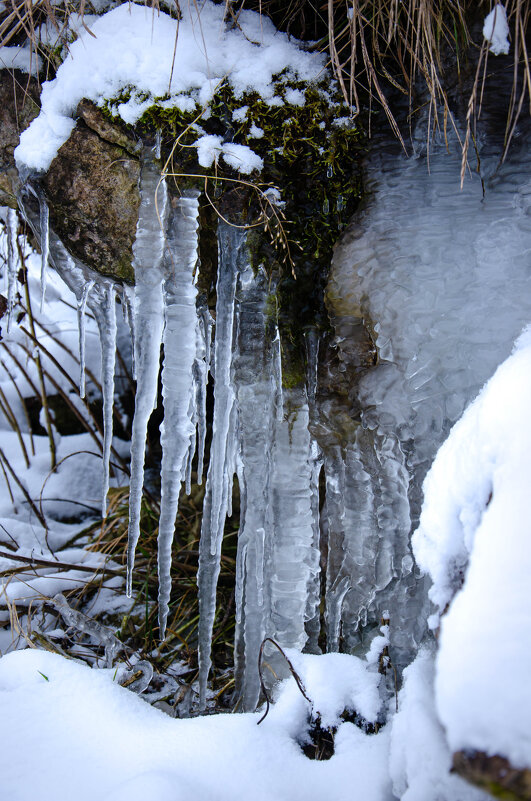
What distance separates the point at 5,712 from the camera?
1.26 metres

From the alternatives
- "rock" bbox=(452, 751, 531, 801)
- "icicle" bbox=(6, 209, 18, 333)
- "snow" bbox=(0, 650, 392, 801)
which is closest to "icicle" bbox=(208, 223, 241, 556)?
"snow" bbox=(0, 650, 392, 801)

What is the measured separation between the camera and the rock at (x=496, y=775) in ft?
2.01

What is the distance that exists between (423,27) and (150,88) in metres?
0.74

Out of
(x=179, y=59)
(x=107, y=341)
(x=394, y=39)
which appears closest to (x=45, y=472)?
(x=107, y=341)

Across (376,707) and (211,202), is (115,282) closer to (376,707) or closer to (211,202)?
(211,202)

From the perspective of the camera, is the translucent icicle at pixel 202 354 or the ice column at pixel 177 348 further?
the translucent icicle at pixel 202 354

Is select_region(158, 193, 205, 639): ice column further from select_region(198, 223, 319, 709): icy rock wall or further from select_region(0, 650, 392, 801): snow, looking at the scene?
select_region(0, 650, 392, 801): snow

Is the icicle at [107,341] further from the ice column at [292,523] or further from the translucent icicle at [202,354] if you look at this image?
the ice column at [292,523]

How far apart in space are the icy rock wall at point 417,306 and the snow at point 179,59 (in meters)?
0.38

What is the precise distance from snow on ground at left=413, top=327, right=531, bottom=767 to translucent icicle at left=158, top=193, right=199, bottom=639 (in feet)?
2.70

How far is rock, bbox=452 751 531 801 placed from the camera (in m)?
0.61

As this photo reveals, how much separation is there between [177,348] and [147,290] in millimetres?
187

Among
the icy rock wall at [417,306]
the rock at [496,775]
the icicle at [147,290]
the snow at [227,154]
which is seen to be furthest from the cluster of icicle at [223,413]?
the rock at [496,775]

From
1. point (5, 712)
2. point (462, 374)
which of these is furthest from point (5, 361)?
point (462, 374)
